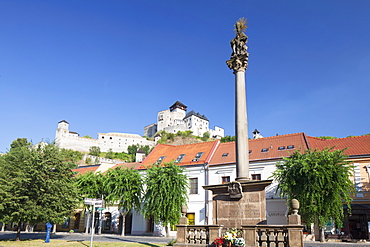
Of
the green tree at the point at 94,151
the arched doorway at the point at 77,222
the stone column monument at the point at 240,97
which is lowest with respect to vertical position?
the arched doorway at the point at 77,222

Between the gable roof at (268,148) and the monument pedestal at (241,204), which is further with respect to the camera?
the gable roof at (268,148)

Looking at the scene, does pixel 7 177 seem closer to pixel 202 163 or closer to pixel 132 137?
pixel 202 163

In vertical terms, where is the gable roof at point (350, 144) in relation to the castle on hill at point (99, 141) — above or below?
below

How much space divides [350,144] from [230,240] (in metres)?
21.8

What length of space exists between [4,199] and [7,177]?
7.78ft

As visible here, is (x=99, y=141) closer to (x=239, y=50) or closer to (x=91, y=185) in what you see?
(x=91, y=185)

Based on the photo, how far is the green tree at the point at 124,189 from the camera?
2977 centimetres

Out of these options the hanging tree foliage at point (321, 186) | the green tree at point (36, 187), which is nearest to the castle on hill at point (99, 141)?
the green tree at point (36, 187)

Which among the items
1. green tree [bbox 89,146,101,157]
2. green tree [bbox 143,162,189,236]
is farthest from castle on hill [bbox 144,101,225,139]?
green tree [bbox 143,162,189,236]

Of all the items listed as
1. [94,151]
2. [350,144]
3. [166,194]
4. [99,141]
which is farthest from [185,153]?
[99,141]

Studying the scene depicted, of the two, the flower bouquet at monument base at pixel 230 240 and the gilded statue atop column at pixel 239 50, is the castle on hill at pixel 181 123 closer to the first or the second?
the gilded statue atop column at pixel 239 50

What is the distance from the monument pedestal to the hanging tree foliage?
37.5 feet

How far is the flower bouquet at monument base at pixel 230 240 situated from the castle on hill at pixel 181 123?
12552 centimetres

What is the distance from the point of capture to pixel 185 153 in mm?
36000
